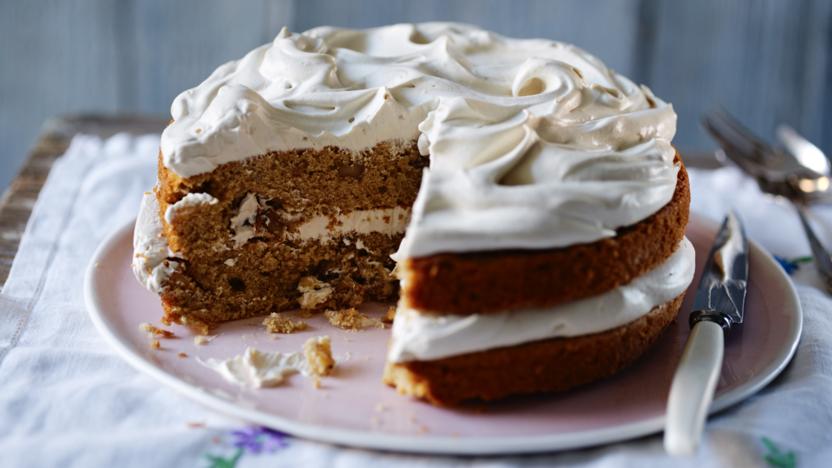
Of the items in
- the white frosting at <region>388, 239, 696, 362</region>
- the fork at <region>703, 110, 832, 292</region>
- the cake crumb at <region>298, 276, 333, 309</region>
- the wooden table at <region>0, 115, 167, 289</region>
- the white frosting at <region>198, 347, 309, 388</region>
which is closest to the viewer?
the white frosting at <region>388, 239, 696, 362</region>

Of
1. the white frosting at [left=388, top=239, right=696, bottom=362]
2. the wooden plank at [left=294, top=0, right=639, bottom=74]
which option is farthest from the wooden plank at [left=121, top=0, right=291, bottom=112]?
the white frosting at [left=388, top=239, right=696, bottom=362]

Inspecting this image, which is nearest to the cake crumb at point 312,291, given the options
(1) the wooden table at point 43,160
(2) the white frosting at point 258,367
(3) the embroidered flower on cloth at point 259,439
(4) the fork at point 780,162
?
(2) the white frosting at point 258,367

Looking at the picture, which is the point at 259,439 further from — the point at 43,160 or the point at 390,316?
the point at 43,160

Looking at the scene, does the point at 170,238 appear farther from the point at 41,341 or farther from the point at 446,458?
the point at 446,458

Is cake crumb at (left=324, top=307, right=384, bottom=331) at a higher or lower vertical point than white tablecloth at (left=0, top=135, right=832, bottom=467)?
lower

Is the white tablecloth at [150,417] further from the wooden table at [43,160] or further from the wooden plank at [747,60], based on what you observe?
the wooden plank at [747,60]

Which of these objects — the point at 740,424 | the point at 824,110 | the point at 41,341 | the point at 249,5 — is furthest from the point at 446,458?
the point at 824,110

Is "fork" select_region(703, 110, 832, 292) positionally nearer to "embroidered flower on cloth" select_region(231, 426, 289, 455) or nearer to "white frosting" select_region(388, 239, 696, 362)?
"white frosting" select_region(388, 239, 696, 362)
